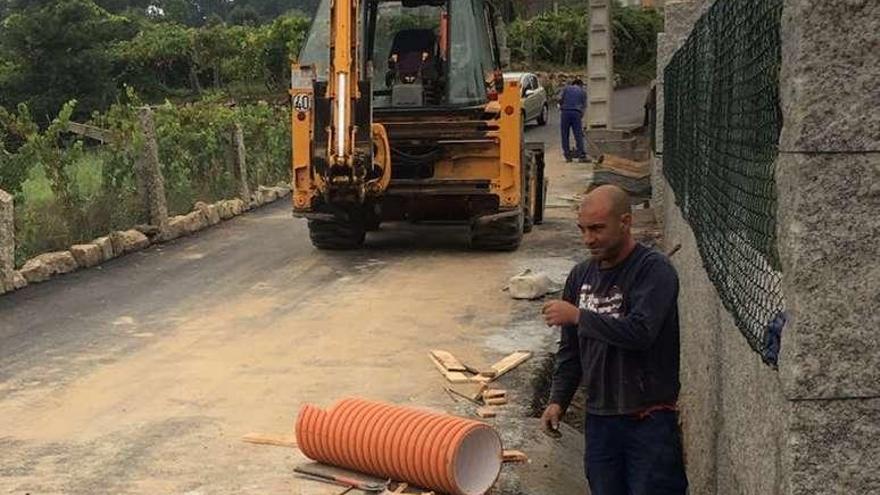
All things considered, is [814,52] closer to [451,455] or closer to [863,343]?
[863,343]

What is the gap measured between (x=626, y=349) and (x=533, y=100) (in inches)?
1049

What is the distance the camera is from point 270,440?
6512mm

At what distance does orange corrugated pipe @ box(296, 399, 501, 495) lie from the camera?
5.53m

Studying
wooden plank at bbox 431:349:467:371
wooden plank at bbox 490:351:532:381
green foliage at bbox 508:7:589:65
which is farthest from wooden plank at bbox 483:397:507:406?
green foliage at bbox 508:7:589:65

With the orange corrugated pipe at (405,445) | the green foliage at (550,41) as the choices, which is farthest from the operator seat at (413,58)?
the green foliage at (550,41)

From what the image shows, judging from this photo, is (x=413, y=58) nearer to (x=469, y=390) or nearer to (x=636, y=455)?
(x=469, y=390)

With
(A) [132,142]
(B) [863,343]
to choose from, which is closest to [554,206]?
(A) [132,142]

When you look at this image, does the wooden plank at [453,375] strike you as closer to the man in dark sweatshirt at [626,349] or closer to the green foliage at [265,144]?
the man in dark sweatshirt at [626,349]

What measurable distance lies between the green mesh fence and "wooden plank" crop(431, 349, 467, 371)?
78.3 inches

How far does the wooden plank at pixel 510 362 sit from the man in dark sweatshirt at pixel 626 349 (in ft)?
10.9

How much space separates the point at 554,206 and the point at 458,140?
16.9 ft

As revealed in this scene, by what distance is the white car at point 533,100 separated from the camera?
29641 millimetres

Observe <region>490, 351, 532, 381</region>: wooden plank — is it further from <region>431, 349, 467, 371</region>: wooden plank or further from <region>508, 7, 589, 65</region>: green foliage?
<region>508, 7, 589, 65</region>: green foliage

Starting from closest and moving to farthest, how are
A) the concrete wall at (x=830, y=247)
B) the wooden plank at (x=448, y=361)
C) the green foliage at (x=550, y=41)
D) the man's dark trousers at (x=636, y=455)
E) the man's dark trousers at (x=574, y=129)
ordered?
the concrete wall at (x=830, y=247) → the man's dark trousers at (x=636, y=455) → the wooden plank at (x=448, y=361) → the man's dark trousers at (x=574, y=129) → the green foliage at (x=550, y=41)
